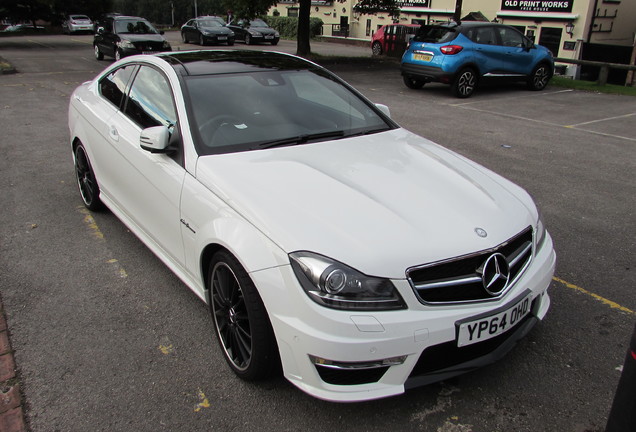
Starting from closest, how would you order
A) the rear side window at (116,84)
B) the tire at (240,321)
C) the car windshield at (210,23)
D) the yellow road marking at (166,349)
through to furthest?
the tire at (240,321)
the yellow road marking at (166,349)
the rear side window at (116,84)
the car windshield at (210,23)

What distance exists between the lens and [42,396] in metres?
2.79

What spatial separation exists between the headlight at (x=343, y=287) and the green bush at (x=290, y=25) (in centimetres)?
4183

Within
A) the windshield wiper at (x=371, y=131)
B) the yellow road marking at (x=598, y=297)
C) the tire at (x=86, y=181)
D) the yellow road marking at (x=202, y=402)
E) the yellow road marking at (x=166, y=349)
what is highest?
the windshield wiper at (x=371, y=131)

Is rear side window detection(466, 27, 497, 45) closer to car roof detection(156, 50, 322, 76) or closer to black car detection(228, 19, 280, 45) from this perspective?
car roof detection(156, 50, 322, 76)

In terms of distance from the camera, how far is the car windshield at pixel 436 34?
12531mm

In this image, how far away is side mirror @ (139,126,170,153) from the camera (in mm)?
3279

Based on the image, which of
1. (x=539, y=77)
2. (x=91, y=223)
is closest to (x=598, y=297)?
(x=91, y=223)

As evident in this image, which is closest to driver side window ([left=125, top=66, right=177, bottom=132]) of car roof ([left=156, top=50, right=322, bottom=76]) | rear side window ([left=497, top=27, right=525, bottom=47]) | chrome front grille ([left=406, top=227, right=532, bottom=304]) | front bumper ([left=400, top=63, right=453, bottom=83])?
car roof ([left=156, top=50, right=322, bottom=76])

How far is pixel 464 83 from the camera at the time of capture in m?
12.8

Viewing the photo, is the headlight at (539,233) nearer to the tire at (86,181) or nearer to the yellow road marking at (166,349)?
the yellow road marking at (166,349)

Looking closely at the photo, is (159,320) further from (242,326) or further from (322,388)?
(322,388)

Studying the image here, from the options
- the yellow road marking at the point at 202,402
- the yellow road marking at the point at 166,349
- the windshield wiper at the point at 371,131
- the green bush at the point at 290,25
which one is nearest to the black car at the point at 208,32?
the green bush at the point at 290,25

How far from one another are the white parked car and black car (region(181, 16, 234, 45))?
26532 millimetres

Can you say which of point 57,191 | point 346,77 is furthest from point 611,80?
point 57,191
